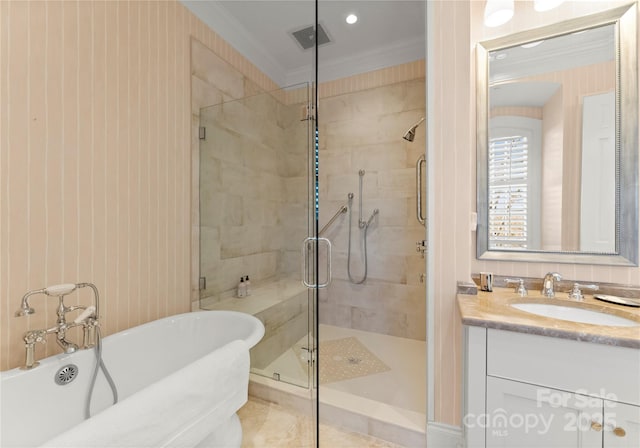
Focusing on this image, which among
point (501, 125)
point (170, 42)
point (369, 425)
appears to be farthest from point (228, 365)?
point (170, 42)

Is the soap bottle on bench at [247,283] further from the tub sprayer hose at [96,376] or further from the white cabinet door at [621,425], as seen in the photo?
the white cabinet door at [621,425]

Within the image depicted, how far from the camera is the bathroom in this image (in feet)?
3.73

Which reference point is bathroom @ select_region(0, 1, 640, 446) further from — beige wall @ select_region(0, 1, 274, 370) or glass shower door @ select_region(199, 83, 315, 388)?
glass shower door @ select_region(199, 83, 315, 388)

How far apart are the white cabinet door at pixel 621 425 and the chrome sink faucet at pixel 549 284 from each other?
1.74 feet

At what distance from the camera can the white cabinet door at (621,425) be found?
0.83 metres

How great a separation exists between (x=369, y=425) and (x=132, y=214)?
177 centimetres

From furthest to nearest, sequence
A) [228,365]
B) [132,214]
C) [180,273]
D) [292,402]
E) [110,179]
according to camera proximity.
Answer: [180,273] < [292,402] < [132,214] < [110,179] < [228,365]

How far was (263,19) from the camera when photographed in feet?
6.78

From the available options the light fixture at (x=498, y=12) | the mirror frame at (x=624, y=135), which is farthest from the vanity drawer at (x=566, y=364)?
the light fixture at (x=498, y=12)

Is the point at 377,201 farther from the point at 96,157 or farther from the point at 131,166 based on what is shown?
the point at 96,157

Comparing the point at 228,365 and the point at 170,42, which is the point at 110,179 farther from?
the point at 228,365

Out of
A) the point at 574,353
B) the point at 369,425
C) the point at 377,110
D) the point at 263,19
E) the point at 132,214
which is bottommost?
the point at 369,425

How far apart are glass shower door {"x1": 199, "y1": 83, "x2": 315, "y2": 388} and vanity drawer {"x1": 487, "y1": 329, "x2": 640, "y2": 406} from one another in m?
0.99

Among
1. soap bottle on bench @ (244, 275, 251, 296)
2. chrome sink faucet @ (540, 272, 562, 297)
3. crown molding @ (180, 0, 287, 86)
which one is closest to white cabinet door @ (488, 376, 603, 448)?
Result: chrome sink faucet @ (540, 272, 562, 297)
